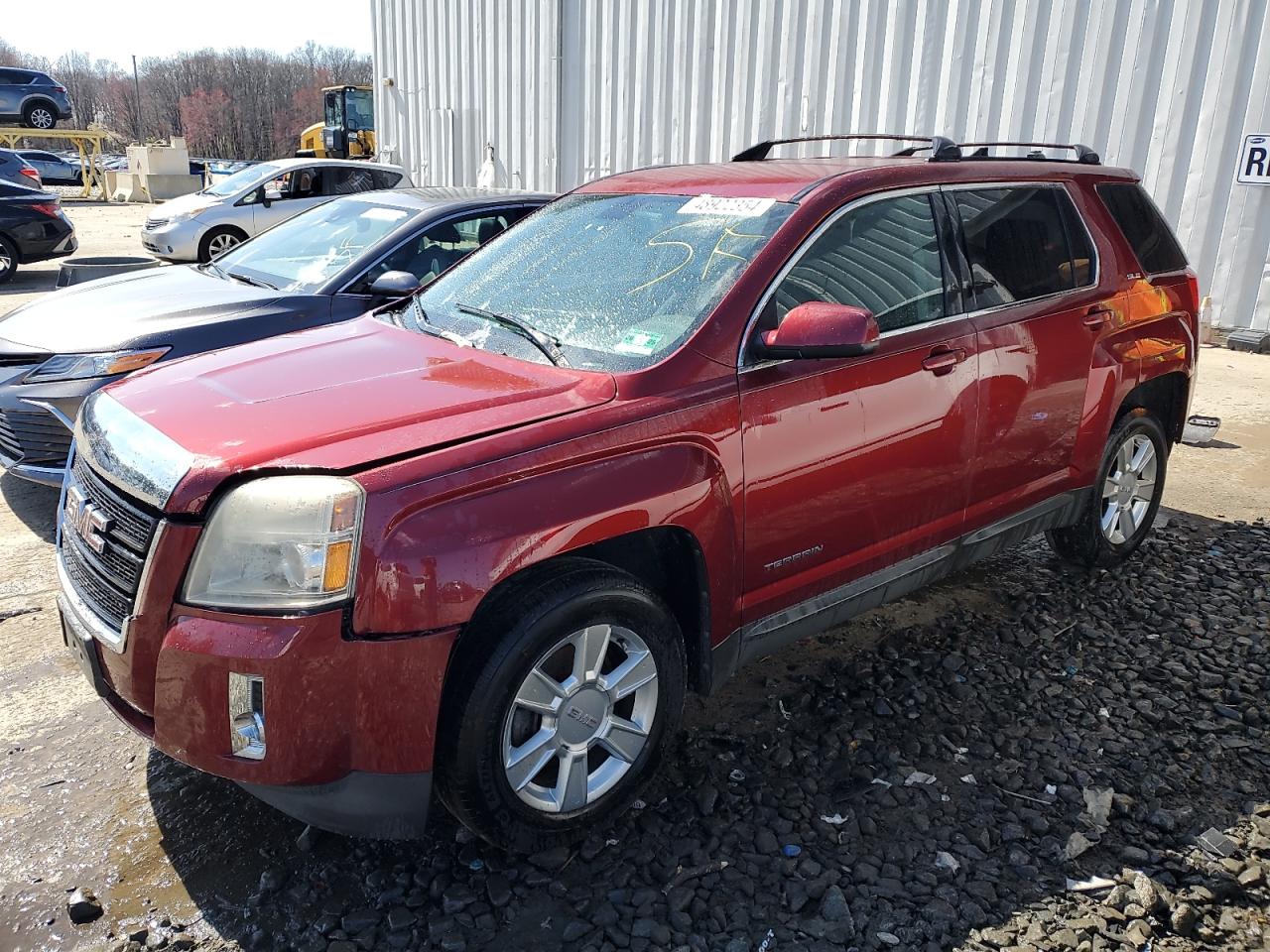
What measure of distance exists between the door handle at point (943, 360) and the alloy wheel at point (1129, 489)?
1423 mm

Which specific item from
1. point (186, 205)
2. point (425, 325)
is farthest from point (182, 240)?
point (425, 325)

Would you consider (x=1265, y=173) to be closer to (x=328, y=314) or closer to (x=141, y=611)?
(x=328, y=314)

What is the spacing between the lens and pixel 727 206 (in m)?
3.37

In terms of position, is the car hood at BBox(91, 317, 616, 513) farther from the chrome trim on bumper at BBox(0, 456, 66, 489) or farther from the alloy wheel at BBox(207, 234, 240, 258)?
the alloy wheel at BBox(207, 234, 240, 258)

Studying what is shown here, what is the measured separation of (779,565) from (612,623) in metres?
0.67

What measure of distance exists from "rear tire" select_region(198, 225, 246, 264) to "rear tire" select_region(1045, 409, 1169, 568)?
11260 millimetres

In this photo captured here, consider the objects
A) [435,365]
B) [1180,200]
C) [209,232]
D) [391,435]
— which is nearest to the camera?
[391,435]

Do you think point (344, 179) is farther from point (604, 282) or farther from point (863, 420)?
point (863, 420)

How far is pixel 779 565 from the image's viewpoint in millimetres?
3102

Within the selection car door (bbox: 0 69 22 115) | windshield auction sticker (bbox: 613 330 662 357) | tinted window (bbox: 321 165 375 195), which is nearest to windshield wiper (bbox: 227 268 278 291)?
windshield auction sticker (bbox: 613 330 662 357)

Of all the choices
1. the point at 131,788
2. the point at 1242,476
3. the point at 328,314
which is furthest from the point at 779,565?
the point at 1242,476

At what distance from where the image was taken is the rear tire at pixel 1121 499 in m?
4.41

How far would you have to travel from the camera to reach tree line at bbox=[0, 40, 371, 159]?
81.2 metres

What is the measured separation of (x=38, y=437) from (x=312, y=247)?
1955 millimetres
